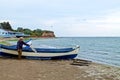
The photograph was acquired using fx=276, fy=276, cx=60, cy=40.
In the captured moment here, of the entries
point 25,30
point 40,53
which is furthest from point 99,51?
point 25,30

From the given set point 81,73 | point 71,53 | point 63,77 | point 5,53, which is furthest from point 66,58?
point 63,77

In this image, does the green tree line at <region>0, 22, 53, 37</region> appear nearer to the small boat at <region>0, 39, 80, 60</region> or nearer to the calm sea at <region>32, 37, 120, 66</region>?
the calm sea at <region>32, 37, 120, 66</region>

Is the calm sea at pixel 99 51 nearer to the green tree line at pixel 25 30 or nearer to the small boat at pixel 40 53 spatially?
the small boat at pixel 40 53

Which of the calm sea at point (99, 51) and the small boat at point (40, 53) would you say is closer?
the small boat at point (40, 53)

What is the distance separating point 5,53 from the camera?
22656mm

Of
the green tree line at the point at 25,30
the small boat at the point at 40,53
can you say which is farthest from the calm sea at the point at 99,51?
the green tree line at the point at 25,30

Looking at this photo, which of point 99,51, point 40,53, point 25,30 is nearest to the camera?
point 40,53

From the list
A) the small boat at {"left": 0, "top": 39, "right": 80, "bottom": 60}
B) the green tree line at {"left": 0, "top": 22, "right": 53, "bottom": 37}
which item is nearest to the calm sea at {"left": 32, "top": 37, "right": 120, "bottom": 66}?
the small boat at {"left": 0, "top": 39, "right": 80, "bottom": 60}

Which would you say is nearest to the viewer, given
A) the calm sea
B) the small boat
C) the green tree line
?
the small boat

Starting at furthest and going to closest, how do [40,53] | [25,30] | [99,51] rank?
[25,30], [99,51], [40,53]

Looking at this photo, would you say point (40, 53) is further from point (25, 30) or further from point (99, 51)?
point (25, 30)

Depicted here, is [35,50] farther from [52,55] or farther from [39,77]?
[39,77]

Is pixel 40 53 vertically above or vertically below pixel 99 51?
above

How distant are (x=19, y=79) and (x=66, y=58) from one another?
10464 mm
